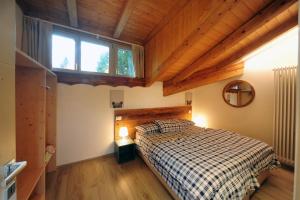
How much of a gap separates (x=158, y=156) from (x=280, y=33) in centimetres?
279

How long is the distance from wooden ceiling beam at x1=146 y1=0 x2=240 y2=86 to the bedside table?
5.51 feet

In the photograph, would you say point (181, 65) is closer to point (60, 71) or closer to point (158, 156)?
point (158, 156)

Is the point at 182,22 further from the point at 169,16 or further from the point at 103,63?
the point at 103,63

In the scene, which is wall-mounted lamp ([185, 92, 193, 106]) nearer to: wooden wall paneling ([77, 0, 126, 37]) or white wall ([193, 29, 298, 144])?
white wall ([193, 29, 298, 144])

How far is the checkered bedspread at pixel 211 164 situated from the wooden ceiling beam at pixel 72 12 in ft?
8.47

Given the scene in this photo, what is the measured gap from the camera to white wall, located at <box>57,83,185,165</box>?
259 cm

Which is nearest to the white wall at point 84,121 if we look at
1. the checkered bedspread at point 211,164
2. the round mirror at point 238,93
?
the checkered bedspread at point 211,164

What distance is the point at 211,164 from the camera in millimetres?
1647

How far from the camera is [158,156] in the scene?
2070 mm

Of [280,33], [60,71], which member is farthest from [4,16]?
[280,33]

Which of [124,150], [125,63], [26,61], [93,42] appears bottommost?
[124,150]

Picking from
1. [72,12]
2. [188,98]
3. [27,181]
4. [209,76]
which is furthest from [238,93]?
[27,181]

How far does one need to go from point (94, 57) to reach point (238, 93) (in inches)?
146

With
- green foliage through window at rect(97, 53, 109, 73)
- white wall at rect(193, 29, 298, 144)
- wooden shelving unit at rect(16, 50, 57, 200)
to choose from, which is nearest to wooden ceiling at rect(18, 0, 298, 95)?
green foliage through window at rect(97, 53, 109, 73)
